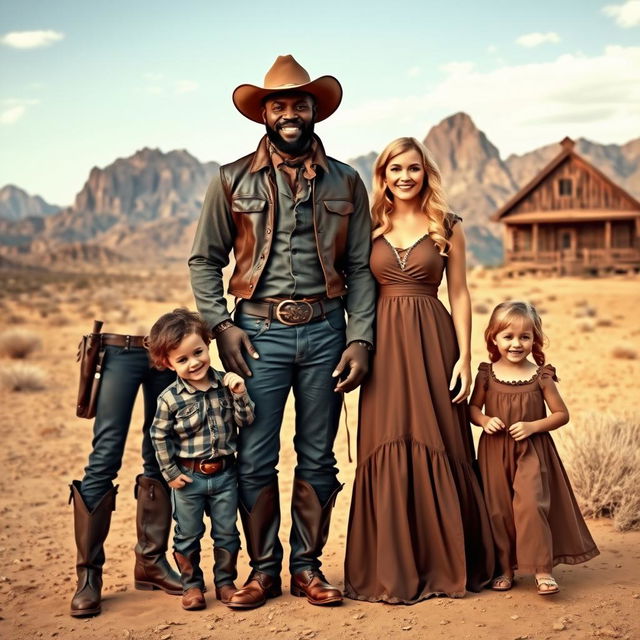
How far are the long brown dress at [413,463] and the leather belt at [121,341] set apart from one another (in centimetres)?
115

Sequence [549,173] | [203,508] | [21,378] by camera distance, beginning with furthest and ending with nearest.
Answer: [549,173] → [21,378] → [203,508]

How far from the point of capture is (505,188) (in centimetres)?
13975

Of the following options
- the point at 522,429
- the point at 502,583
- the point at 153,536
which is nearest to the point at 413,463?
the point at 522,429

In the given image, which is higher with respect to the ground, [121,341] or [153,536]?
[121,341]

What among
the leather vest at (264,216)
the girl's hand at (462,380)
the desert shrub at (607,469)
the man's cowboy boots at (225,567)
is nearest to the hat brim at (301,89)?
the leather vest at (264,216)

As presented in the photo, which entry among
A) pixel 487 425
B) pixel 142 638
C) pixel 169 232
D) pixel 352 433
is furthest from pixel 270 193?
pixel 169 232

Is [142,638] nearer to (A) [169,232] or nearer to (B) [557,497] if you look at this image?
(B) [557,497]

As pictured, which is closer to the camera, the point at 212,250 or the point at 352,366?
the point at 352,366

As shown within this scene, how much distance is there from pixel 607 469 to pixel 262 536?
290 centimetres

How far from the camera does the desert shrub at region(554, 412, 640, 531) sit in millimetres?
5344

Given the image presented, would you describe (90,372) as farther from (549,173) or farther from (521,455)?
(549,173)

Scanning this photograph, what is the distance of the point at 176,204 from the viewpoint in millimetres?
189250

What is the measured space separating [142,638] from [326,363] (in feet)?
4.83

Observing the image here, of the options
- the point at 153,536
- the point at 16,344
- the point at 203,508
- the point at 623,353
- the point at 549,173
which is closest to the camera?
the point at 203,508
